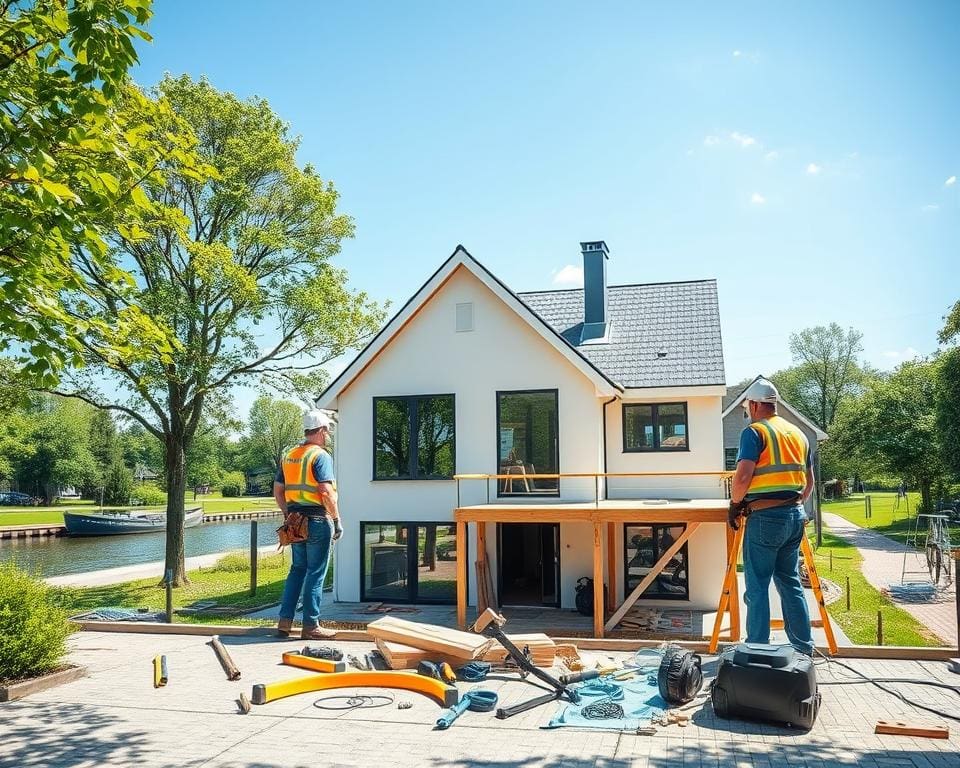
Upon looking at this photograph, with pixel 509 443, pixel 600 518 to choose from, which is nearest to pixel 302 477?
pixel 600 518

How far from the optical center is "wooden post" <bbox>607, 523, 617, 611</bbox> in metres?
15.8

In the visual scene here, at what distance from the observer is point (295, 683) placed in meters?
8.17

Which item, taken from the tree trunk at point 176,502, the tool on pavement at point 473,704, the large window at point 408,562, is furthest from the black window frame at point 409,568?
the tool on pavement at point 473,704

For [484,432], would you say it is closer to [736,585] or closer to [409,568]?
[409,568]

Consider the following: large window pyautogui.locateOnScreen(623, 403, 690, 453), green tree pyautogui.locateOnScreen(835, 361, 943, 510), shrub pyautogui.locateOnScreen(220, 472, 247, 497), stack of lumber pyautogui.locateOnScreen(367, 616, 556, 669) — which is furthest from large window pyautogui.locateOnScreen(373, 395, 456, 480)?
shrub pyautogui.locateOnScreen(220, 472, 247, 497)

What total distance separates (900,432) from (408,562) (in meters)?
26.2

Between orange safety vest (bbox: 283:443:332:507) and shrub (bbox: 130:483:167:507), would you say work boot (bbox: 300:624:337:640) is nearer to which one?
orange safety vest (bbox: 283:443:332:507)

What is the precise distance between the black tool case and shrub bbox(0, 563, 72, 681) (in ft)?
21.9

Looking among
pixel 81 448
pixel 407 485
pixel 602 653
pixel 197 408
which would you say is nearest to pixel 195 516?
pixel 81 448

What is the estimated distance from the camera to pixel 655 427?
16875 mm

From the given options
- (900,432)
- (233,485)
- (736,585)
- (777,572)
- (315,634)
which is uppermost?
(900,432)

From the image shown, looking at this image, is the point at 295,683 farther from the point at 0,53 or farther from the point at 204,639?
the point at 0,53

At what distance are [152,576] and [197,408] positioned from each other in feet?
19.4

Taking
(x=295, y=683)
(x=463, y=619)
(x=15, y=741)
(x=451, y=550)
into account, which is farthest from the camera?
(x=451, y=550)
